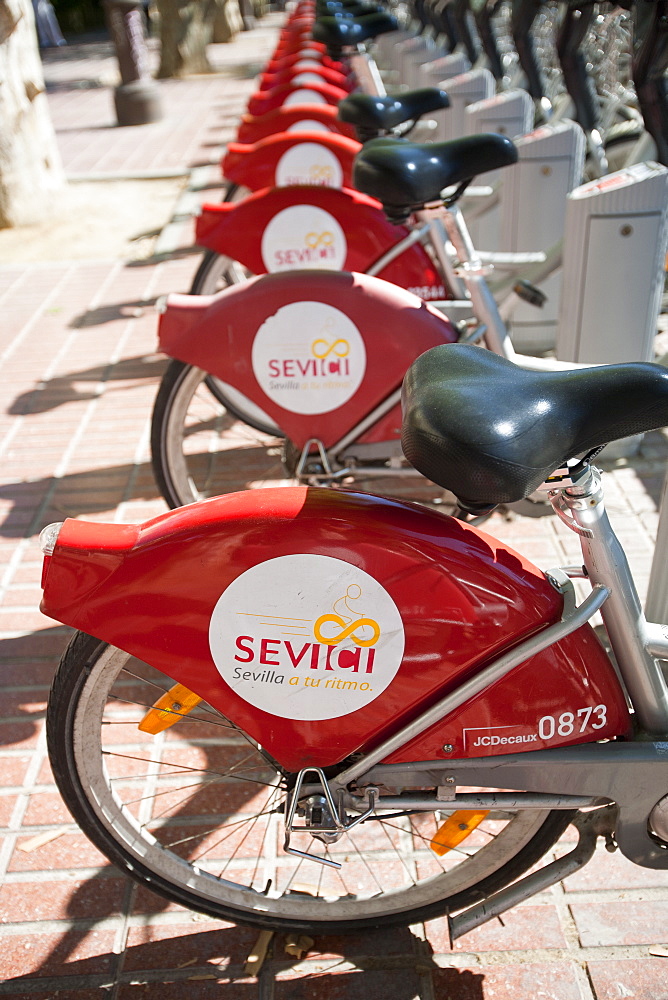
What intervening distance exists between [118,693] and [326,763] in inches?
46.1

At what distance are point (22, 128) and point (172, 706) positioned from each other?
661 cm

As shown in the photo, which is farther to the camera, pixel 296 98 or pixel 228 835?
pixel 296 98

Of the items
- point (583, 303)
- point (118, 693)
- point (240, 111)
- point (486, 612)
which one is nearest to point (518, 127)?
point (583, 303)

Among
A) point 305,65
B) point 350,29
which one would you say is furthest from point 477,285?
point 305,65

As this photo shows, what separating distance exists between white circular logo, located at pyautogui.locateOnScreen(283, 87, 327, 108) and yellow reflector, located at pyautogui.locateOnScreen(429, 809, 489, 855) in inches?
196

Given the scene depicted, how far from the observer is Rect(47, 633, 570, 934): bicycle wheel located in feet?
5.91

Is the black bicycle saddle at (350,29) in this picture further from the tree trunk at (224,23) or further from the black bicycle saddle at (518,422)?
the tree trunk at (224,23)

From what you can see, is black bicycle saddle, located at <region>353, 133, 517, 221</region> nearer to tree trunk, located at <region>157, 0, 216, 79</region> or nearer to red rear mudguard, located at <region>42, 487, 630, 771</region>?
red rear mudguard, located at <region>42, 487, 630, 771</region>

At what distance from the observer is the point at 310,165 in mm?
4258

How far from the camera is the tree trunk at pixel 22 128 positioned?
22.7 feet

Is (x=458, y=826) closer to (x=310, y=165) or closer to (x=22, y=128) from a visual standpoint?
(x=310, y=165)

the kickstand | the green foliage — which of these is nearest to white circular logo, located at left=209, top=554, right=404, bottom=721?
the kickstand

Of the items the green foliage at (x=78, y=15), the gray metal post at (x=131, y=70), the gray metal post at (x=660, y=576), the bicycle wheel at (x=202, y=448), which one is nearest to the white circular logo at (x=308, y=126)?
the bicycle wheel at (x=202, y=448)

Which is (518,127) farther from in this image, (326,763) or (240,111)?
(240,111)
